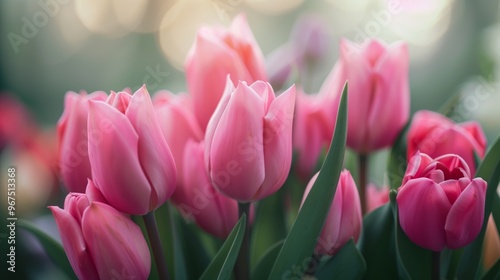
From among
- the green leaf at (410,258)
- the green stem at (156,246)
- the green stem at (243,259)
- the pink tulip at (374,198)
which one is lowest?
the green leaf at (410,258)

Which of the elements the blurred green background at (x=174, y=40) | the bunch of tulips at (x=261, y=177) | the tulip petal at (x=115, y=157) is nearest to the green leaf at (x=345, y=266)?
the bunch of tulips at (x=261, y=177)

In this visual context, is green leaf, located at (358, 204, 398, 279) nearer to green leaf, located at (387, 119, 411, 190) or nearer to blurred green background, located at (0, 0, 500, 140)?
green leaf, located at (387, 119, 411, 190)

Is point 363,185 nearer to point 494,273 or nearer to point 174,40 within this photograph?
point 494,273

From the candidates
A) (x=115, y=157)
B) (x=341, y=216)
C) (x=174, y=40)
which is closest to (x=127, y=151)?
(x=115, y=157)

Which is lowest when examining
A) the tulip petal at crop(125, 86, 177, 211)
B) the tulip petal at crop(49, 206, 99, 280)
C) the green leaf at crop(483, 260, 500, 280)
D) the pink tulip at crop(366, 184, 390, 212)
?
the green leaf at crop(483, 260, 500, 280)

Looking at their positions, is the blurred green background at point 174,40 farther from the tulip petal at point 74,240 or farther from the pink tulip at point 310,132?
the tulip petal at point 74,240

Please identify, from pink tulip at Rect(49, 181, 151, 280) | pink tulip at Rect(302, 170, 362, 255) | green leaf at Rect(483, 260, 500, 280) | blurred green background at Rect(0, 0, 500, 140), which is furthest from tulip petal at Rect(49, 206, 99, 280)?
blurred green background at Rect(0, 0, 500, 140)

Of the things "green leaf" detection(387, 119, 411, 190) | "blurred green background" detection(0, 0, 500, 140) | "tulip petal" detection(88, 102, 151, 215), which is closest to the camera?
"tulip petal" detection(88, 102, 151, 215)
